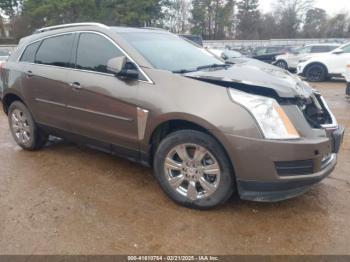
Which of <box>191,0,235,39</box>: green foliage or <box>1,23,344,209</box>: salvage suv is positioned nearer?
<box>1,23,344,209</box>: salvage suv

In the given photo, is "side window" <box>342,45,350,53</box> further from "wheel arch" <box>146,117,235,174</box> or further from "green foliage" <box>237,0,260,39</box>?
"green foliage" <box>237,0,260,39</box>

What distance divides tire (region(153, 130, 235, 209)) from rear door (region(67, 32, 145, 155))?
1.38 feet

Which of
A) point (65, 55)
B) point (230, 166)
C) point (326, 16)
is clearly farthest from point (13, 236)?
point (326, 16)

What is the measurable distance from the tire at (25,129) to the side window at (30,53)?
0.61 meters

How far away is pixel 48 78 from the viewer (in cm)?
404

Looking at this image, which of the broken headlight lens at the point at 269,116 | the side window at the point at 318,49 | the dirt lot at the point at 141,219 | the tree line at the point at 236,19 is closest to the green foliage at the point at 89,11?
the tree line at the point at 236,19

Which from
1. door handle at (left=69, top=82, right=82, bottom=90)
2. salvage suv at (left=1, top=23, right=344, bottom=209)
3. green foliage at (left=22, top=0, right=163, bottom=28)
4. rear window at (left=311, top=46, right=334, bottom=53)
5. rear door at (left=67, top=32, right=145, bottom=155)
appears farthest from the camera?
green foliage at (left=22, top=0, right=163, bottom=28)

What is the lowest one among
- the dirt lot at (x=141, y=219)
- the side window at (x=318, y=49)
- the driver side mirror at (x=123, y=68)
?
the dirt lot at (x=141, y=219)

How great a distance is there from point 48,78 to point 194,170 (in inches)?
87.6

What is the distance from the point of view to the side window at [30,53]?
4.43 metres

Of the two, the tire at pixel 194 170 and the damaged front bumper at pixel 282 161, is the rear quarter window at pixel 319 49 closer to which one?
the damaged front bumper at pixel 282 161

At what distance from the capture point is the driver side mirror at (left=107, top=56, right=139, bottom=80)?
10.4 feet

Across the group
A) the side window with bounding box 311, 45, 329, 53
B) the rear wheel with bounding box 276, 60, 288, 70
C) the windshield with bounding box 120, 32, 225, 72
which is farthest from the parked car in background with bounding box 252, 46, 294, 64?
the windshield with bounding box 120, 32, 225, 72

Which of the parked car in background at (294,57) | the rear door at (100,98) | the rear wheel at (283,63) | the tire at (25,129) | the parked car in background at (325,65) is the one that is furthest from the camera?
the rear wheel at (283,63)
